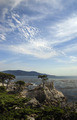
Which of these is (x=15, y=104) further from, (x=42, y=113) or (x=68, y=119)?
(x=68, y=119)

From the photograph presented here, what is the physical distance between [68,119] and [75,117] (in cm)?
143

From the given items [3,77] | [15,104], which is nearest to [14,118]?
[15,104]

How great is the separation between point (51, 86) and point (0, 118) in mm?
35828

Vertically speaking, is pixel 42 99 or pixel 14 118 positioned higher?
pixel 14 118

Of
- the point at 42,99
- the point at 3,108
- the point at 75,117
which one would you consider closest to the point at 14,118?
the point at 3,108

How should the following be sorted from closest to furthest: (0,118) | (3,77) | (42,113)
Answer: (0,118) < (42,113) < (3,77)

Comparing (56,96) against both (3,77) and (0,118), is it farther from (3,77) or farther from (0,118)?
(3,77)

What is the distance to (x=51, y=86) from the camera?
162 ft

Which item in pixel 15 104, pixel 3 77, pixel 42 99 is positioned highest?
pixel 3 77

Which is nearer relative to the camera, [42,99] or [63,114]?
[63,114]

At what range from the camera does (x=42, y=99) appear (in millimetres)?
36406

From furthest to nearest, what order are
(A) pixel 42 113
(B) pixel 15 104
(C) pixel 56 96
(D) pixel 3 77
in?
(D) pixel 3 77, (C) pixel 56 96, (B) pixel 15 104, (A) pixel 42 113

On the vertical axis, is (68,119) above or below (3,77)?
below

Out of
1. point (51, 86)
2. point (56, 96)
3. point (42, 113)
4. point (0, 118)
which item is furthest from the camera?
point (51, 86)
